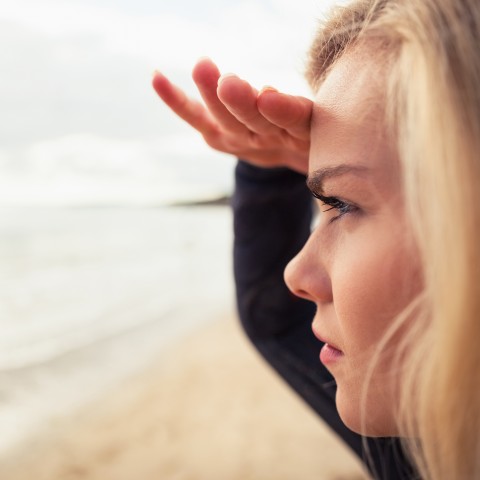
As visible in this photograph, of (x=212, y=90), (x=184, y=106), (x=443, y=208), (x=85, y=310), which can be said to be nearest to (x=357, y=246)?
(x=443, y=208)

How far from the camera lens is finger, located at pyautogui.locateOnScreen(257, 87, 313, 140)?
1039 millimetres

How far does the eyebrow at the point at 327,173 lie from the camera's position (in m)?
0.92

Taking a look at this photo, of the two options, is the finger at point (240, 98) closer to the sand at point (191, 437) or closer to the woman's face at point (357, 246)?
the woman's face at point (357, 246)

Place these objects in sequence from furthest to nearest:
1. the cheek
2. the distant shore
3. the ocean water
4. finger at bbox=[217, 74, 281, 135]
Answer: the distant shore
the ocean water
finger at bbox=[217, 74, 281, 135]
the cheek

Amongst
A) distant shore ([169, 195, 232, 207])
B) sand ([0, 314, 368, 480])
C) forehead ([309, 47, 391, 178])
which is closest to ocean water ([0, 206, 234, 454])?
sand ([0, 314, 368, 480])

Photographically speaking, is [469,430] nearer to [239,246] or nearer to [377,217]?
[377,217]

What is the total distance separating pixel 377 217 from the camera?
2.98 ft

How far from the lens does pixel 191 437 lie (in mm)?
3572

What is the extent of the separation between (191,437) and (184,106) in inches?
110

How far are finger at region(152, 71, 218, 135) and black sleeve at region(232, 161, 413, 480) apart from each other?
9.0 inches

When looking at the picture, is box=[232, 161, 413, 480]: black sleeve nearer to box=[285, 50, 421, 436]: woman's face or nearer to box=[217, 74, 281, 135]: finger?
box=[217, 74, 281, 135]: finger

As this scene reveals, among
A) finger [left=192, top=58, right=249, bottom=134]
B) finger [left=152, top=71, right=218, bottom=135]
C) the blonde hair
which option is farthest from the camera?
finger [left=152, top=71, right=218, bottom=135]

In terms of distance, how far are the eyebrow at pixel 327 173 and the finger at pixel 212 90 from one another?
1.04 feet

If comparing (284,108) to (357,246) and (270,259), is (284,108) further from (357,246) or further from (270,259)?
(270,259)
